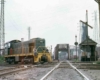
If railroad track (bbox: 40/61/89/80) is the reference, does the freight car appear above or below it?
above

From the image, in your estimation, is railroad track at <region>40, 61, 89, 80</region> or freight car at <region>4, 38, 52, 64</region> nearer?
railroad track at <region>40, 61, 89, 80</region>

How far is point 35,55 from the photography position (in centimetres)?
2919

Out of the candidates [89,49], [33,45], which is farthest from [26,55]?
[89,49]

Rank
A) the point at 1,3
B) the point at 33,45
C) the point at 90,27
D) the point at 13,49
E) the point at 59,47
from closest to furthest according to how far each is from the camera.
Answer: the point at 33,45, the point at 13,49, the point at 1,3, the point at 90,27, the point at 59,47

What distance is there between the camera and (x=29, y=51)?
31469 mm

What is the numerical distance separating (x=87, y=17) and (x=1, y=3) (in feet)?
55.9

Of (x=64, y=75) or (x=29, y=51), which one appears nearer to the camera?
(x=64, y=75)

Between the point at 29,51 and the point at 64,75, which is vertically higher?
the point at 29,51

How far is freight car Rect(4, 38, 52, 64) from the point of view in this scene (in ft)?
97.8

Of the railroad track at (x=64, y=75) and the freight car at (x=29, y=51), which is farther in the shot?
the freight car at (x=29, y=51)

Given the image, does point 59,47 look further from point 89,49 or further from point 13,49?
point 13,49

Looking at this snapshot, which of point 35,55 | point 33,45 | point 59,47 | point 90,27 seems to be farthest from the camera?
point 59,47

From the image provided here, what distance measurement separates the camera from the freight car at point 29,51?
97.8 feet

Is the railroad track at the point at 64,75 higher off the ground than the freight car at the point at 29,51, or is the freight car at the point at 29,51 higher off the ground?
the freight car at the point at 29,51
